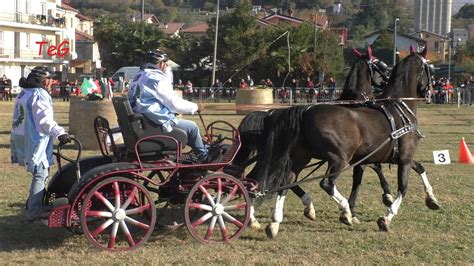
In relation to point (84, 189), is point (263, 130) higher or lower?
higher

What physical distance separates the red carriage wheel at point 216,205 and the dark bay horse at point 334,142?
467mm

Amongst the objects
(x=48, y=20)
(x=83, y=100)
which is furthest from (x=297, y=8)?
(x=83, y=100)

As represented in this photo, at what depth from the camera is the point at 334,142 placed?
278 inches

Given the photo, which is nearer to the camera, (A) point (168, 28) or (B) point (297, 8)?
(A) point (168, 28)

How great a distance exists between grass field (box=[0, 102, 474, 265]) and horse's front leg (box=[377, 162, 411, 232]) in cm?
11

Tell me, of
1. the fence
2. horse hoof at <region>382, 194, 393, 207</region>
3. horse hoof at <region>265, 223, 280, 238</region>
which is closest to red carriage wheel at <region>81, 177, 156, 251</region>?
horse hoof at <region>265, 223, 280, 238</region>

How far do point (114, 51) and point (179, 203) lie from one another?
5062cm

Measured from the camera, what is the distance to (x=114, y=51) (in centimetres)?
5603

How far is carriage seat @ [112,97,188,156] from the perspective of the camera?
257 inches

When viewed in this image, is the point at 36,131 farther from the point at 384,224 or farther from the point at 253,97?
the point at 253,97

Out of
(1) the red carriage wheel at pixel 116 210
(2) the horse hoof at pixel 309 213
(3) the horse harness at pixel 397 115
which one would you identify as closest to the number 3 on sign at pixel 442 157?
(3) the horse harness at pixel 397 115

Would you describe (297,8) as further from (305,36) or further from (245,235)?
(245,235)

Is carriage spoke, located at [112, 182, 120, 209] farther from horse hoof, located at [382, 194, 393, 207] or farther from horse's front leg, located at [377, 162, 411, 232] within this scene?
horse hoof, located at [382, 194, 393, 207]

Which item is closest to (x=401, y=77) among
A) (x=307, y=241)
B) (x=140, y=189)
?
(x=307, y=241)
